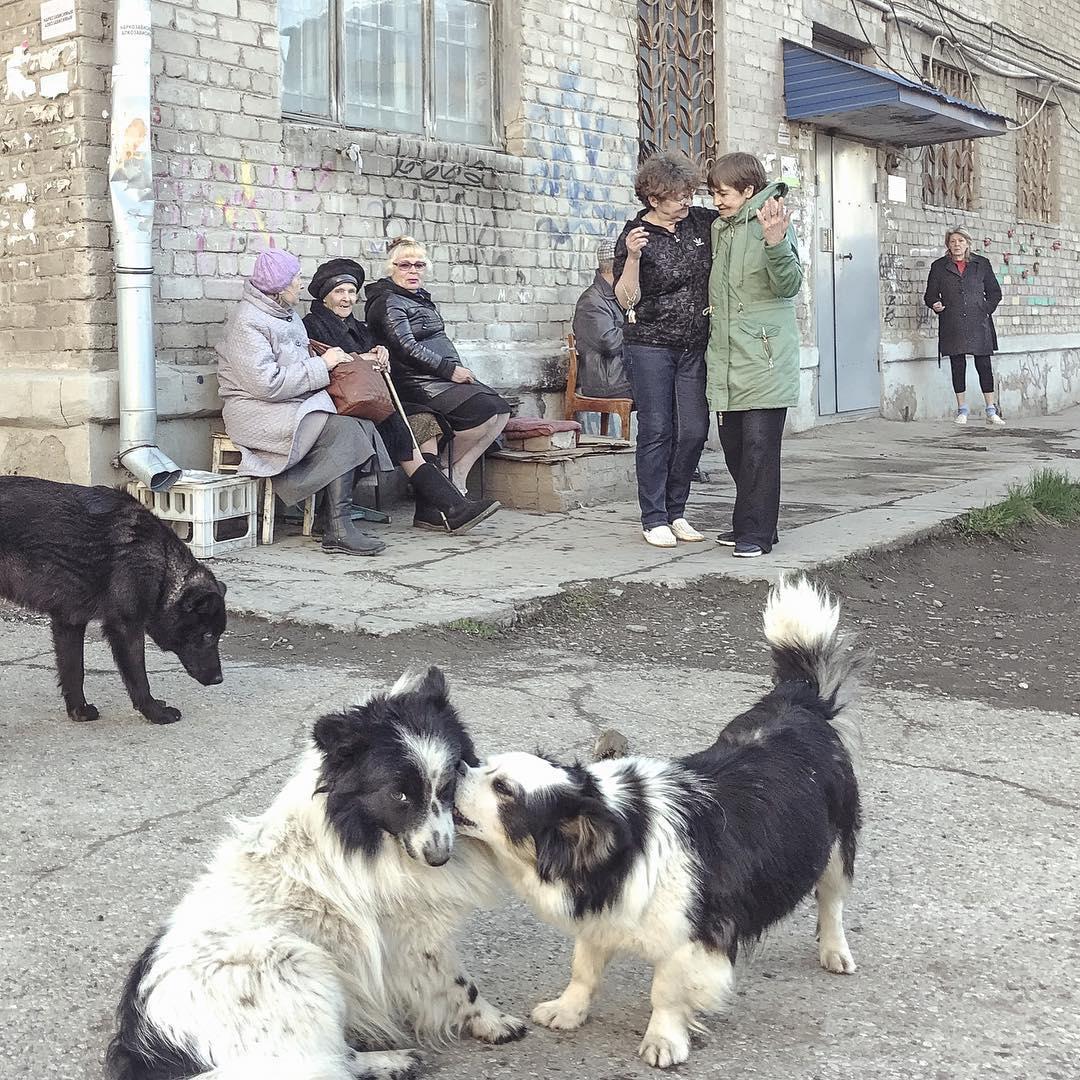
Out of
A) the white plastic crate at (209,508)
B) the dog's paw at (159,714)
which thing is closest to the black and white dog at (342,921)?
the dog's paw at (159,714)

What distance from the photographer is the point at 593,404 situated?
9.31m

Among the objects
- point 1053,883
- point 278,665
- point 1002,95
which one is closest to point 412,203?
point 278,665

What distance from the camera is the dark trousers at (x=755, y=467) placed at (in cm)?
646

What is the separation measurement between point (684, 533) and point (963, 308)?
8476mm

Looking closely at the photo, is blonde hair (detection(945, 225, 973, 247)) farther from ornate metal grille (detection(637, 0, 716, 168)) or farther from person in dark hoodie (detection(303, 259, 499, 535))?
person in dark hoodie (detection(303, 259, 499, 535))

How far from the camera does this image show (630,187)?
34.2ft

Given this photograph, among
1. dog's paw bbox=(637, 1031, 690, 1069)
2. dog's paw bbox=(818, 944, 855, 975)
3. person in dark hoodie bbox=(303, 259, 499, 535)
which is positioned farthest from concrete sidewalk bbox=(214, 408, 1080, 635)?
dog's paw bbox=(637, 1031, 690, 1069)

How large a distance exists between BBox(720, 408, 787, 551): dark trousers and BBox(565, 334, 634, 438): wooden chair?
2500mm

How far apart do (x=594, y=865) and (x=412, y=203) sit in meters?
6.96

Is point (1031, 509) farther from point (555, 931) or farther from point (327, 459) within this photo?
point (555, 931)

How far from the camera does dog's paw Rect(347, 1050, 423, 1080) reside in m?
2.27

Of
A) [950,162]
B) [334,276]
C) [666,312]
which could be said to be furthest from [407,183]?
[950,162]

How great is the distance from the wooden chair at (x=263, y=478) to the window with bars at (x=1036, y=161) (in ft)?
42.5

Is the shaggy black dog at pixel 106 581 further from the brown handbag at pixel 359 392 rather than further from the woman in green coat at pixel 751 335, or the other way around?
the woman in green coat at pixel 751 335
